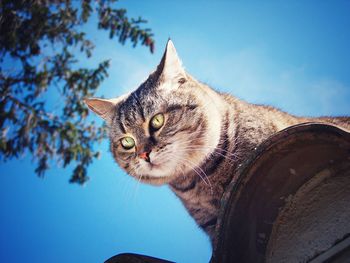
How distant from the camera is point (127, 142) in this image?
269 cm

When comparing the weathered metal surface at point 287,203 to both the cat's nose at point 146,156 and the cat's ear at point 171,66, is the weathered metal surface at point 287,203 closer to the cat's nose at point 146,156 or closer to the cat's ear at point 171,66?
the cat's nose at point 146,156

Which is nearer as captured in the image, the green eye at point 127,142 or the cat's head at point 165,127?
Result: the cat's head at point 165,127

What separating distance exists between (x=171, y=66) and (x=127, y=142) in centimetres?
80

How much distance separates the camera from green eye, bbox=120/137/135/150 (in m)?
2.66

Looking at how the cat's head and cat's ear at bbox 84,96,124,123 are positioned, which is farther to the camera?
cat's ear at bbox 84,96,124,123

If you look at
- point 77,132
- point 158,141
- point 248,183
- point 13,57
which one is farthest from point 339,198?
point 13,57

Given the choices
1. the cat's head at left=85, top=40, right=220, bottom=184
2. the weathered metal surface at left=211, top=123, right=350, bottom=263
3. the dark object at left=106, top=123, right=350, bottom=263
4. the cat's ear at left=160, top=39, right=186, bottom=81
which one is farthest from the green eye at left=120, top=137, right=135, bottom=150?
the weathered metal surface at left=211, top=123, right=350, bottom=263

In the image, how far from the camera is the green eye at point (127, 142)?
2660 millimetres

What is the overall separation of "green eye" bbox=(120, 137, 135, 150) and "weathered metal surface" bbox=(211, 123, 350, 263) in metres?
1.41

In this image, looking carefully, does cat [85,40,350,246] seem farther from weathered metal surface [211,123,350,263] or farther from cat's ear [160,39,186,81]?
weathered metal surface [211,123,350,263]

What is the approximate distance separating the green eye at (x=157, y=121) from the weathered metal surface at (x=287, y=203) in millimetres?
1159

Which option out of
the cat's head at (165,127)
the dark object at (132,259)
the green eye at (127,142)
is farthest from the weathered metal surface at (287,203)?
the green eye at (127,142)

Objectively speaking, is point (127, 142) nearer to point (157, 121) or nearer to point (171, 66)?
point (157, 121)

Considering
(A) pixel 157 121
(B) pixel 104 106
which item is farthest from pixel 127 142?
(B) pixel 104 106
